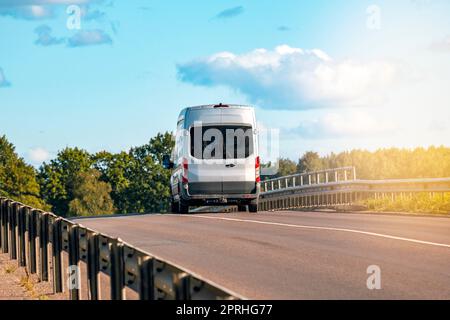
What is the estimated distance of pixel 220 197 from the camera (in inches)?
1134

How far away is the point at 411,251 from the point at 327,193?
22056mm

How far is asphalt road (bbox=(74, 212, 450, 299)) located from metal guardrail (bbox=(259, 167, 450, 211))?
3.38 metres

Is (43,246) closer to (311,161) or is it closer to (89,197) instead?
(89,197)

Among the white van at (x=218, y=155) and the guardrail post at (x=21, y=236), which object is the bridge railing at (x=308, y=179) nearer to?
the white van at (x=218, y=155)

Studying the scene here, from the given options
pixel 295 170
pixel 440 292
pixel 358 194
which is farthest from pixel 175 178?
pixel 295 170

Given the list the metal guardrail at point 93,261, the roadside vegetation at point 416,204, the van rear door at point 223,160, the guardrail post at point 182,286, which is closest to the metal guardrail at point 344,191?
the roadside vegetation at point 416,204

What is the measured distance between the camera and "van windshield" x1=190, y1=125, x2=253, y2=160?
2789 cm

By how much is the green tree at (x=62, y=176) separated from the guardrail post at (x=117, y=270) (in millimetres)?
147935

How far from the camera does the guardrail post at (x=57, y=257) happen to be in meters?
12.7

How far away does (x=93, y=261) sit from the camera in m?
10.6

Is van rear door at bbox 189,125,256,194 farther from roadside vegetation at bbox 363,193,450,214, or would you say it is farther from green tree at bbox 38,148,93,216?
green tree at bbox 38,148,93,216

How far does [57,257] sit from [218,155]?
613 inches

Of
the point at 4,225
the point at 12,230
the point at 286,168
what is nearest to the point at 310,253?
the point at 12,230
